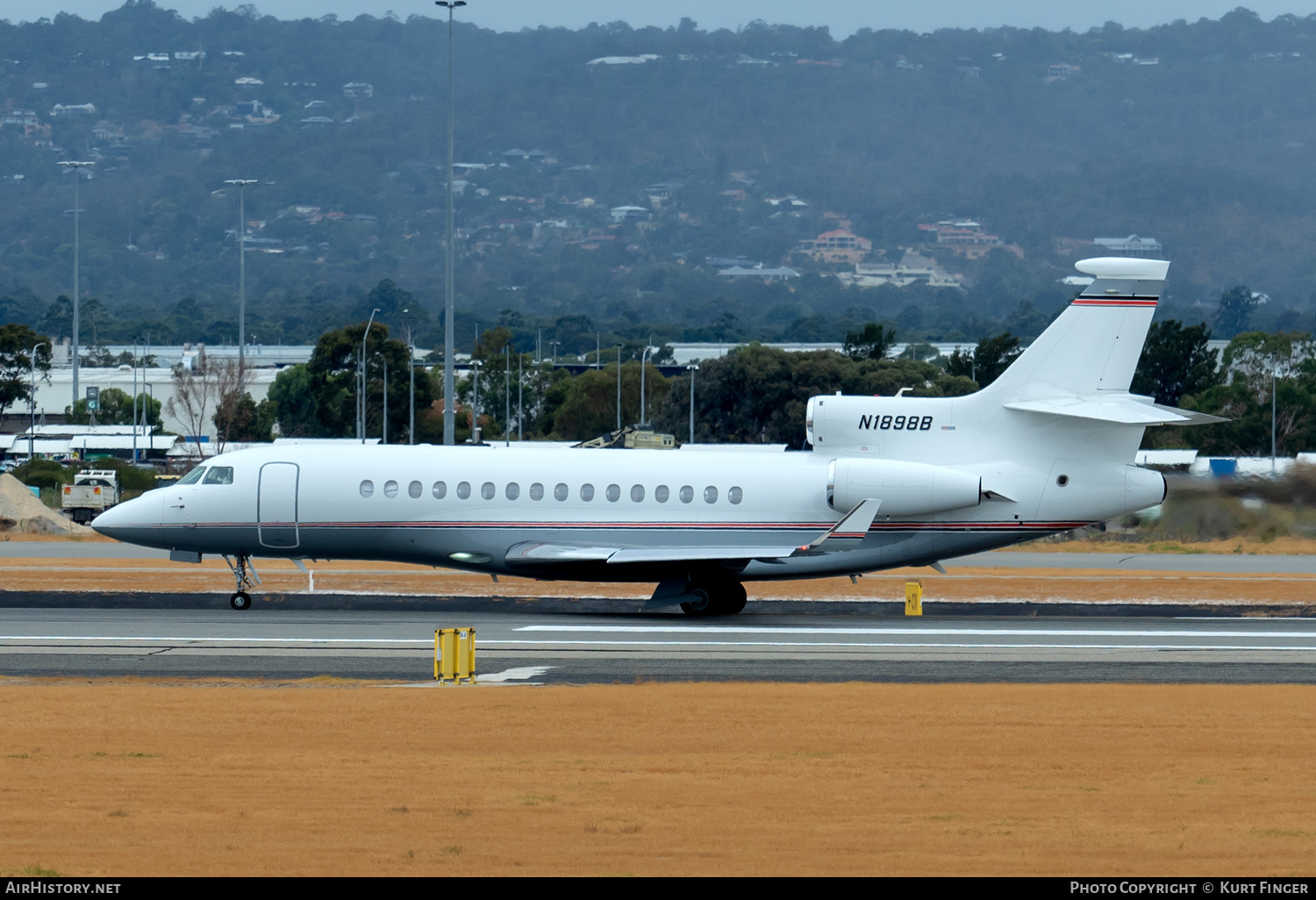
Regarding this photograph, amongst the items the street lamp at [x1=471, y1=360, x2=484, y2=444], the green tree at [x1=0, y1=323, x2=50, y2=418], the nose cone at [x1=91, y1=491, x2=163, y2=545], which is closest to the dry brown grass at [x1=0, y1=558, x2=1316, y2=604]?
the nose cone at [x1=91, y1=491, x2=163, y2=545]

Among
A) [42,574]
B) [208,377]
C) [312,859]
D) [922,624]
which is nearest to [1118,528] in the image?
[922,624]

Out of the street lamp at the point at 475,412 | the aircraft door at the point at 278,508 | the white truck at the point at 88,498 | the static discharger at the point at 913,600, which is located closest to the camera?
the aircraft door at the point at 278,508

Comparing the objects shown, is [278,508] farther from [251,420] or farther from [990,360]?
[251,420]

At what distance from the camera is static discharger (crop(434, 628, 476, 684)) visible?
20.6m

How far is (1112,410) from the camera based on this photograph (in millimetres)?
27609

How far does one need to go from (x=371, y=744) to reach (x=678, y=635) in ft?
34.9

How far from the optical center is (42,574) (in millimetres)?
35062

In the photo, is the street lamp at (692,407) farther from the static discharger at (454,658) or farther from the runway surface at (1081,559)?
the static discharger at (454,658)

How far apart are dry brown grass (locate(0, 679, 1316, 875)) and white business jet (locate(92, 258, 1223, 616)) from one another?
766 cm

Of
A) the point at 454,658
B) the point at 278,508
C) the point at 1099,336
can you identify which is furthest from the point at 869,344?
the point at 454,658

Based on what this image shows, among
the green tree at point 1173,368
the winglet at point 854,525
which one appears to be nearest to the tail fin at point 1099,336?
the winglet at point 854,525

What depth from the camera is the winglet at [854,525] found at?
26969mm

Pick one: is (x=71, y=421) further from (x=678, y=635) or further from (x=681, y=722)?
(x=681, y=722)

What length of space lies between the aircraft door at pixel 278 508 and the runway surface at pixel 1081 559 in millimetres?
13818
